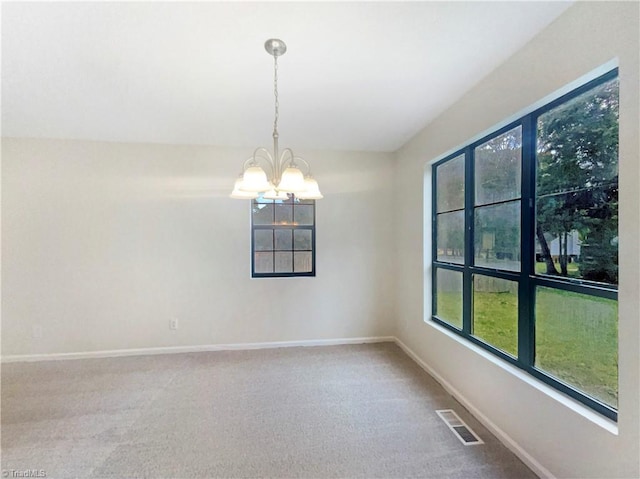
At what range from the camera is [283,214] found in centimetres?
394

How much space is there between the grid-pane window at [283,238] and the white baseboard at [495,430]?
1892mm

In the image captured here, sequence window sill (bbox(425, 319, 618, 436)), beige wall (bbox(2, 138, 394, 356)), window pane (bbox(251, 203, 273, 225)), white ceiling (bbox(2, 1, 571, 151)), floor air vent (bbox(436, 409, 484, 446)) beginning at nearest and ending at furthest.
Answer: window sill (bbox(425, 319, 618, 436)), white ceiling (bbox(2, 1, 571, 151)), floor air vent (bbox(436, 409, 484, 446)), beige wall (bbox(2, 138, 394, 356)), window pane (bbox(251, 203, 273, 225))

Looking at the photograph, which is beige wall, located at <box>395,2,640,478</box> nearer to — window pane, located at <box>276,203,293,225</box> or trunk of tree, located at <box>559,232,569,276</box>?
trunk of tree, located at <box>559,232,569,276</box>

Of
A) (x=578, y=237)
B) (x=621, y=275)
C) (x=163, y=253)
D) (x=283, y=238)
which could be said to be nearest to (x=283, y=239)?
(x=283, y=238)

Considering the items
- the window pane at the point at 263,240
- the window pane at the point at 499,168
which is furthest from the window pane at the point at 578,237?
the window pane at the point at 263,240

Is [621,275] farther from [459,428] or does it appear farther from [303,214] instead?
[303,214]

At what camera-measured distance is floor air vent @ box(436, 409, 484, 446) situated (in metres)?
2.02

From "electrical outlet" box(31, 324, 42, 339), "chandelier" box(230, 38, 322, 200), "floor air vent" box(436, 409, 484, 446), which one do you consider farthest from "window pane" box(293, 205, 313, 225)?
"electrical outlet" box(31, 324, 42, 339)

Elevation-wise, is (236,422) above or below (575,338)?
below

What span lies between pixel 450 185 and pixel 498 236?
33.8 inches

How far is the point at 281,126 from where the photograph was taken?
10.4 ft

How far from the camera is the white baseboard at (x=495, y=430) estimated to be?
5.73 ft

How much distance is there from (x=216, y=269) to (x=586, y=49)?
3728 millimetres

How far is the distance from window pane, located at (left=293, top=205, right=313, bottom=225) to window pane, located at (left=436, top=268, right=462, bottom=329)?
5.71 ft
